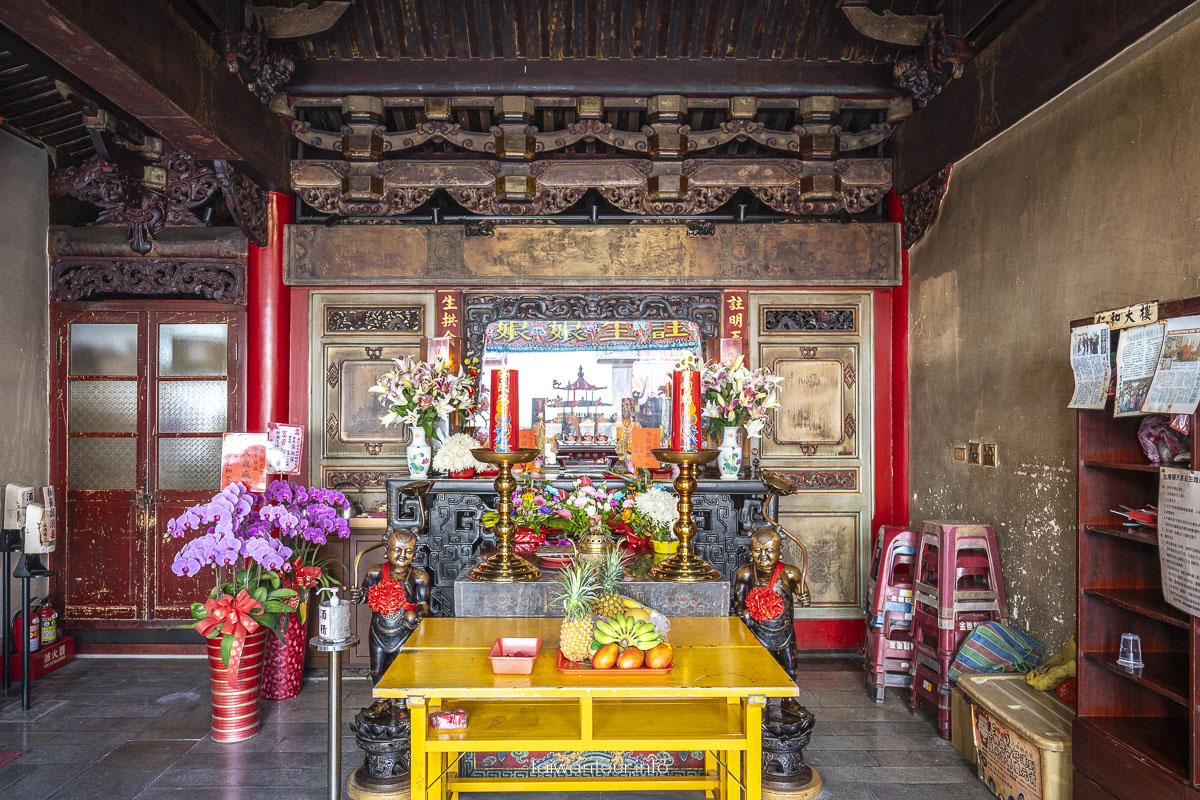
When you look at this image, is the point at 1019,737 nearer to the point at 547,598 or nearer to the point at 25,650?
the point at 547,598

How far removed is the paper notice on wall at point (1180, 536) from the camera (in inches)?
84.3

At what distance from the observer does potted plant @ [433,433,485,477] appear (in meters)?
4.50

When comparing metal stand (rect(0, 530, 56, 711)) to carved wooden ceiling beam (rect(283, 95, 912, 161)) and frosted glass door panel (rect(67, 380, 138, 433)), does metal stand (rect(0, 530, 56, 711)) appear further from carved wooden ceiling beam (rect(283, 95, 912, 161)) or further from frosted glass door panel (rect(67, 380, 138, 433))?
carved wooden ceiling beam (rect(283, 95, 912, 161))

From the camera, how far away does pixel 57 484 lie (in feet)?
16.8

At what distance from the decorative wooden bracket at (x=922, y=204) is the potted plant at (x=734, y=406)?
1412mm

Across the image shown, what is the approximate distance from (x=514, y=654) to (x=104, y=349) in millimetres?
4491

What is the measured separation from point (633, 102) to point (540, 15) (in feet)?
2.38

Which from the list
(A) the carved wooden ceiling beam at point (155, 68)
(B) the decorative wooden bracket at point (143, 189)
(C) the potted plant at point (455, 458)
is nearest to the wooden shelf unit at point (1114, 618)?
(C) the potted plant at point (455, 458)

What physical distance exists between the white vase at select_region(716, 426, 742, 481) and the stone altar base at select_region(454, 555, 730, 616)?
1.47 meters

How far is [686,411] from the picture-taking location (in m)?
3.00

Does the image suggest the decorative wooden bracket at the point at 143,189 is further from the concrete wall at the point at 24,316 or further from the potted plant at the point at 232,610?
the potted plant at the point at 232,610

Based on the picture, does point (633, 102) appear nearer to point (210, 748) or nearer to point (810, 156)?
point (810, 156)

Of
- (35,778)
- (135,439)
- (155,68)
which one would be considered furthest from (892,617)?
(135,439)

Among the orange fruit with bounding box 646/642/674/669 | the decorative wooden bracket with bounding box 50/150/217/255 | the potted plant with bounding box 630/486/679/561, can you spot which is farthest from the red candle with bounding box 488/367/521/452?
the decorative wooden bracket with bounding box 50/150/217/255
